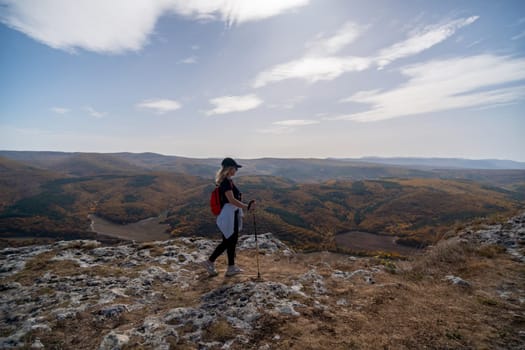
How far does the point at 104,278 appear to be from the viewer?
28.3 ft

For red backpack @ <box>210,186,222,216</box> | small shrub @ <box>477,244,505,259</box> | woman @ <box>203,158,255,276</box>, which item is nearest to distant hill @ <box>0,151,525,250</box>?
small shrub @ <box>477,244,505,259</box>

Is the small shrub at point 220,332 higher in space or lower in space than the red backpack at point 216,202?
lower

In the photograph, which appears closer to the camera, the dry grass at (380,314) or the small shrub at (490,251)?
the dry grass at (380,314)

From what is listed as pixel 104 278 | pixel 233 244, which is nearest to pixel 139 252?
pixel 104 278

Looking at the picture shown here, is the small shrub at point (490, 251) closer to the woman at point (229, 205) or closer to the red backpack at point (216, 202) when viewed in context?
the woman at point (229, 205)

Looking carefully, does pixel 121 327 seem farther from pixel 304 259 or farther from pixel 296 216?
pixel 296 216

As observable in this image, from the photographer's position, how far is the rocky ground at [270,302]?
16.0 ft

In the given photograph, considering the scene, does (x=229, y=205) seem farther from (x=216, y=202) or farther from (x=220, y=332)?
(x=220, y=332)

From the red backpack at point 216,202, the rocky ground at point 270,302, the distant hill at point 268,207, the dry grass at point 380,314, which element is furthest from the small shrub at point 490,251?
the distant hill at point 268,207

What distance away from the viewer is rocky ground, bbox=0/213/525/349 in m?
4.86

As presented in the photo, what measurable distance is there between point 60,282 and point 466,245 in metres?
15.4

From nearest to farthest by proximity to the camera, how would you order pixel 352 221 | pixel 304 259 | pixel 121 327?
pixel 121 327 → pixel 304 259 → pixel 352 221

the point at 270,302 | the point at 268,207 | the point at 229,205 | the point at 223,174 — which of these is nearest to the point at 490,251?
the point at 270,302

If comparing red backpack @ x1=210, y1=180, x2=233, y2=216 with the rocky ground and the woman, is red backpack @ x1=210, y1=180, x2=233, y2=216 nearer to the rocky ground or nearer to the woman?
the woman
